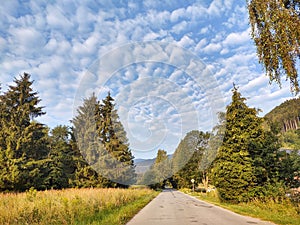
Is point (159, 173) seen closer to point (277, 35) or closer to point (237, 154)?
point (237, 154)

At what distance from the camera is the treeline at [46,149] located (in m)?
28.8

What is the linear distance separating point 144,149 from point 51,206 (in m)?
24.3

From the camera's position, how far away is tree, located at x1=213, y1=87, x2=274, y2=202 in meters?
17.1

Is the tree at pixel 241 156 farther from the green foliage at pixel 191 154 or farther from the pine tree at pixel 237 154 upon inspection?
the green foliage at pixel 191 154

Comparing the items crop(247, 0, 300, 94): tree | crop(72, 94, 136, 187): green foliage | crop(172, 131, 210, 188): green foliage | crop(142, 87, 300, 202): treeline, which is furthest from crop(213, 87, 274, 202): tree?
crop(172, 131, 210, 188): green foliage

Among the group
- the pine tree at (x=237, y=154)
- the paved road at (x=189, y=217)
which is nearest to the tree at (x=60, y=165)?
the pine tree at (x=237, y=154)

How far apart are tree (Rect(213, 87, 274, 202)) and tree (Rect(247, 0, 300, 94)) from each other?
1021 centimetres

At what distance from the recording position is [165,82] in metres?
29.9

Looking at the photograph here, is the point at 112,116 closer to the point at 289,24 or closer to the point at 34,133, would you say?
the point at 34,133

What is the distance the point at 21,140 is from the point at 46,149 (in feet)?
18.3

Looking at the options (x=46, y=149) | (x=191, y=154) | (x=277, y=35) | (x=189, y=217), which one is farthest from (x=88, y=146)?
(x=191, y=154)

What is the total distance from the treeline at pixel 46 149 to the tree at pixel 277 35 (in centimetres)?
2694

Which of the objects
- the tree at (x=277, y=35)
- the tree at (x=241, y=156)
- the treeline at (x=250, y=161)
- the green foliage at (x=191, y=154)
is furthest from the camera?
the green foliage at (x=191, y=154)

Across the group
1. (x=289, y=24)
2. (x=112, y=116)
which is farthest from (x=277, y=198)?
(x=112, y=116)
